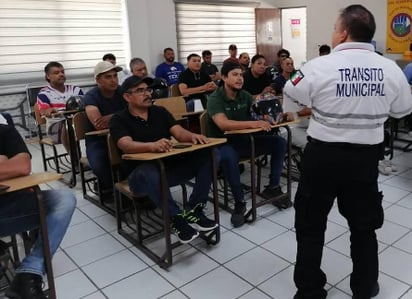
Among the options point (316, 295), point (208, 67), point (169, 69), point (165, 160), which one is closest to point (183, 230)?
point (165, 160)

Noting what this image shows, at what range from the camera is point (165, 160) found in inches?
95.2

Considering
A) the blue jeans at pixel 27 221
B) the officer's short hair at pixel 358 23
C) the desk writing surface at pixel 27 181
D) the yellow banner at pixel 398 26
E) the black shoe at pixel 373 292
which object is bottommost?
the black shoe at pixel 373 292

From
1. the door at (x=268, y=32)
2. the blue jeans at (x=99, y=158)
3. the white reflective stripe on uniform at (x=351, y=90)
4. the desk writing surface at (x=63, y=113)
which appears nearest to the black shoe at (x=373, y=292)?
the white reflective stripe on uniform at (x=351, y=90)

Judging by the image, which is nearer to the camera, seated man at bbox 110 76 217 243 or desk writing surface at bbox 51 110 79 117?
seated man at bbox 110 76 217 243

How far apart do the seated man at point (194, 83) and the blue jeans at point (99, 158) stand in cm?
184

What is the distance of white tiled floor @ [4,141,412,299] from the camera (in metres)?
1.97

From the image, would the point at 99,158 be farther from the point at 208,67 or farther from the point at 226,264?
the point at 208,67

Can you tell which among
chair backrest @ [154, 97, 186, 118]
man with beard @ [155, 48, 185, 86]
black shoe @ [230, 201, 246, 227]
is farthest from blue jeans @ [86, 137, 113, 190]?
man with beard @ [155, 48, 185, 86]

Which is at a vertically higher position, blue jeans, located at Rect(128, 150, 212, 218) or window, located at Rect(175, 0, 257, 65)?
window, located at Rect(175, 0, 257, 65)

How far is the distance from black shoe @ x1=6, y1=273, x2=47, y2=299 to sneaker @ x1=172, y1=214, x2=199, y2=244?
0.75 meters

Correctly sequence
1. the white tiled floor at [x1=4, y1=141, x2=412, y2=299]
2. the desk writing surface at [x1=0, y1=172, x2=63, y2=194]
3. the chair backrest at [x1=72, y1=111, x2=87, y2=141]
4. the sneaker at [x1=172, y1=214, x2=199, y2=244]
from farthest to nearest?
the chair backrest at [x1=72, y1=111, x2=87, y2=141], the sneaker at [x1=172, y1=214, x2=199, y2=244], the white tiled floor at [x1=4, y1=141, x2=412, y2=299], the desk writing surface at [x1=0, y1=172, x2=63, y2=194]

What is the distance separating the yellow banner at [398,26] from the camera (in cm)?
650

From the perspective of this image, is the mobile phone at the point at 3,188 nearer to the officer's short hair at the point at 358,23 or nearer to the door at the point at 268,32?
the officer's short hair at the point at 358,23

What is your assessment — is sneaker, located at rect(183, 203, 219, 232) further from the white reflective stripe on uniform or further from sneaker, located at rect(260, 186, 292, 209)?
the white reflective stripe on uniform
